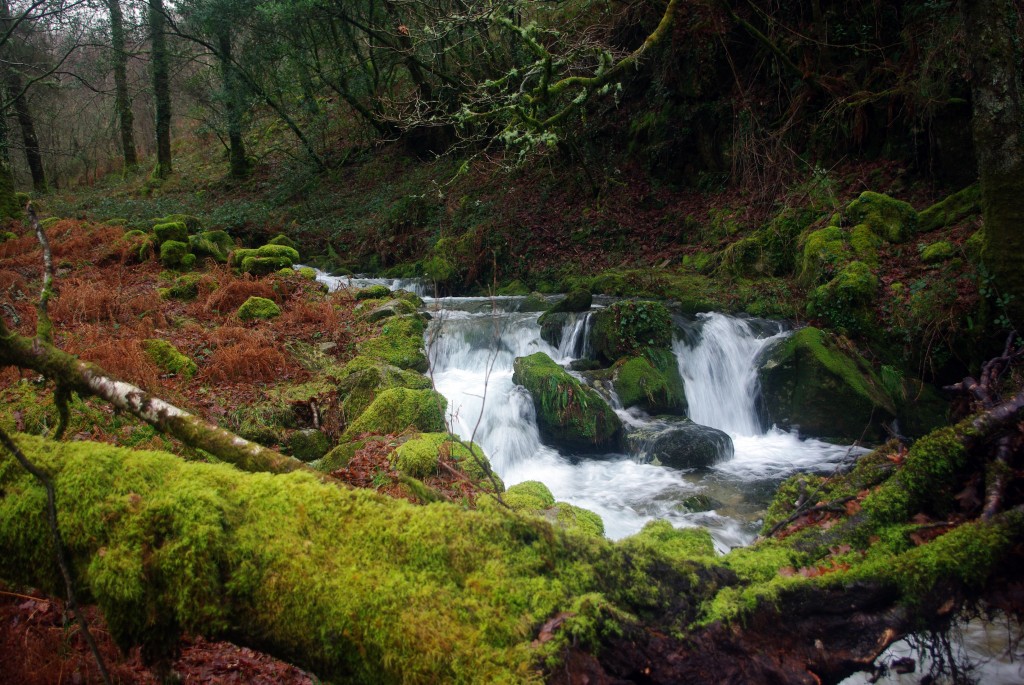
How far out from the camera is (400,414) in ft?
19.8

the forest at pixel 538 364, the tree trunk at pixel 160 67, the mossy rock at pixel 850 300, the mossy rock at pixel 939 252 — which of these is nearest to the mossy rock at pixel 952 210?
the forest at pixel 538 364

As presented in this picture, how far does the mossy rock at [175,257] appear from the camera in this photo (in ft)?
40.3

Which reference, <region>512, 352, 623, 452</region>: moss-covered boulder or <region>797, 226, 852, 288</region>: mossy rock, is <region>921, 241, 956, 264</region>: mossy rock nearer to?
<region>797, 226, 852, 288</region>: mossy rock

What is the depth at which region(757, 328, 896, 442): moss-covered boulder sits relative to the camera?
8141 mm

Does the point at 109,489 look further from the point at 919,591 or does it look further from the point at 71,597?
the point at 919,591

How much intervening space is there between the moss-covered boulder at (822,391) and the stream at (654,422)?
286 millimetres

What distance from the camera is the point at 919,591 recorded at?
2.28 m

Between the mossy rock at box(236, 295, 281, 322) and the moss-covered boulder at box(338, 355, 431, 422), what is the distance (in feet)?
8.40

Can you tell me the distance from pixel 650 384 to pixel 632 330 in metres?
1.18

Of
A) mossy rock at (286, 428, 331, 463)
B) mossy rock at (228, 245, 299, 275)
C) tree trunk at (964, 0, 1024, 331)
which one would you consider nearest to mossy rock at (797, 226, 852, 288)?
Result: tree trunk at (964, 0, 1024, 331)

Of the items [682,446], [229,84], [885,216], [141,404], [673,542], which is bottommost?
[682,446]

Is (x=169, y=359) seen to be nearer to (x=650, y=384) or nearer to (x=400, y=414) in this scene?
(x=400, y=414)

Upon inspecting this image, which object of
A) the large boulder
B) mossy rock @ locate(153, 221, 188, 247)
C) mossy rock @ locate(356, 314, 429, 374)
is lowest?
the large boulder

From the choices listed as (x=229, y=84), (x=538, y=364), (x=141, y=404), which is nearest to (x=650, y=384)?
(x=538, y=364)
